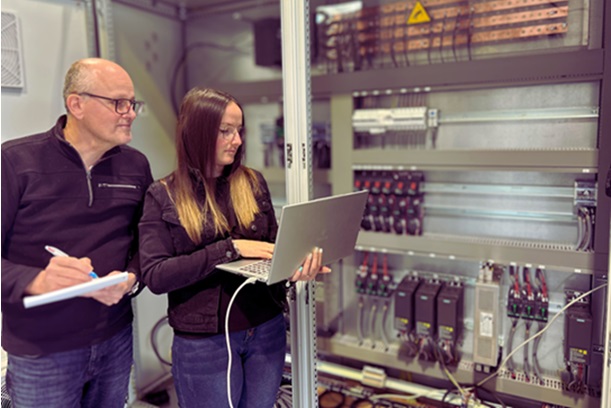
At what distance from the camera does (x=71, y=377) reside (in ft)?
4.02

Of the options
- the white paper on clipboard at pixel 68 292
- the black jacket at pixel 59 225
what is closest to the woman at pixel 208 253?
the black jacket at pixel 59 225

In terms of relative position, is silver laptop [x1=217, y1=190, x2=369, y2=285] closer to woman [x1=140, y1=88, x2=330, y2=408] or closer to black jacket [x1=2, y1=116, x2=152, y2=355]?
woman [x1=140, y1=88, x2=330, y2=408]

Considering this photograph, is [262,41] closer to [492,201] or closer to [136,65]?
[136,65]

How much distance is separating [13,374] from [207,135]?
2.70ft

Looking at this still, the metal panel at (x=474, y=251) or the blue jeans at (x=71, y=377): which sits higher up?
the metal panel at (x=474, y=251)

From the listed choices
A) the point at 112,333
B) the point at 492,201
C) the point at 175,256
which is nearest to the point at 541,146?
the point at 492,201

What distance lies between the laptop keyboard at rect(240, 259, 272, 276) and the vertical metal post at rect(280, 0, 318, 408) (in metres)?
0.33

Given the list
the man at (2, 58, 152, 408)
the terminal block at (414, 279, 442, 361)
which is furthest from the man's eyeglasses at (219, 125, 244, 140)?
the terminal block at (414, 279, 442, 361)

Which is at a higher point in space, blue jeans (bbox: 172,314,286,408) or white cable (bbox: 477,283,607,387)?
blue jeans (bbox: 172,314,286,408)

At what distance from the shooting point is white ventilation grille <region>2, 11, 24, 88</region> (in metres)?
1.82

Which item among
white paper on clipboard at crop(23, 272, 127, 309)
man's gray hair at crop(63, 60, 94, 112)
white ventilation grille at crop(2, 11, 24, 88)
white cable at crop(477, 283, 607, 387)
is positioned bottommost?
white cable at crop(477, 283, 607, 387)

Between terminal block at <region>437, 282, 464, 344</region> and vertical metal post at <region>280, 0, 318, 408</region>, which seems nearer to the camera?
vertical metal post at <region>280, 0, 318, 408</region>

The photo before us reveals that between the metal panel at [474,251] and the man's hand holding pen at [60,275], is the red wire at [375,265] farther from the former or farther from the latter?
the man's hand holding pen at [60,275]

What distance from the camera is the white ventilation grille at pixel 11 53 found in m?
1.82
